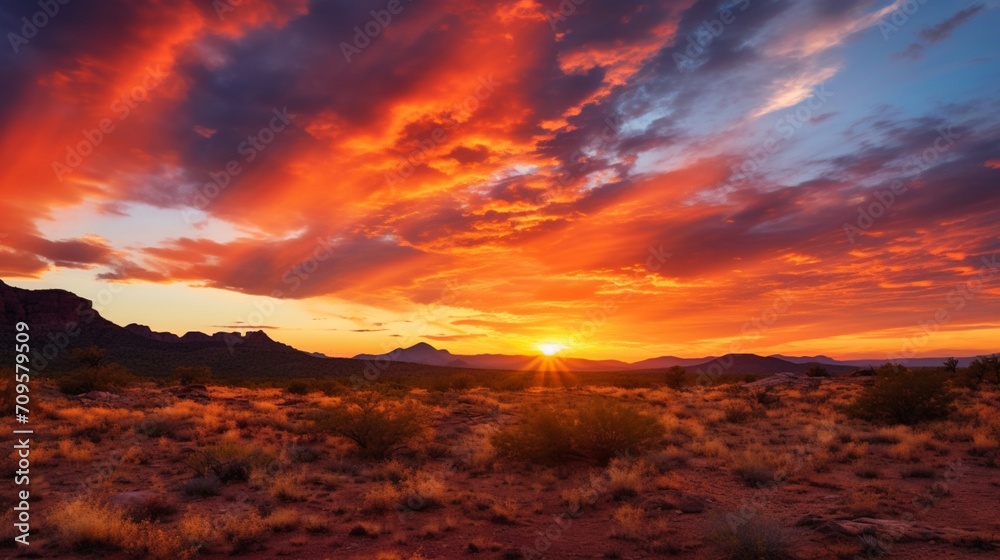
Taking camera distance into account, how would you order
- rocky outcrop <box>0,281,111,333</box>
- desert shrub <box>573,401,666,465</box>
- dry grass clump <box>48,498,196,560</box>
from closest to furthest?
dry grass clump <box>48,498,196,560</box> → desert shrub <box>573,401,666,465</box> → rocky outcrop <box>0,281,111,333</box>

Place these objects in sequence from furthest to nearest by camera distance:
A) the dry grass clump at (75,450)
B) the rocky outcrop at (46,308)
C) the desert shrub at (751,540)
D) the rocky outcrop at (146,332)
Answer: the rocky outcrop at (146,332) < the rocky outcrop at (46,308) < the dry grass clump at (75,450) < the desert shrub at (751,540)

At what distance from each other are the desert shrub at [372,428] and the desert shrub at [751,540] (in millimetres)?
11427

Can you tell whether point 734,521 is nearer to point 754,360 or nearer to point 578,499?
point 578,499

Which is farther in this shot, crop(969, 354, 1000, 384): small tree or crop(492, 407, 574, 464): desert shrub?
crop(969, 354, 1000, 384): small tree

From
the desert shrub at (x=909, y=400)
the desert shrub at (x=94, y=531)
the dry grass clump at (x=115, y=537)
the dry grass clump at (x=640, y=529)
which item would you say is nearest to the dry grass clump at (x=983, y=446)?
the desert shrub at (x=909, y=400)

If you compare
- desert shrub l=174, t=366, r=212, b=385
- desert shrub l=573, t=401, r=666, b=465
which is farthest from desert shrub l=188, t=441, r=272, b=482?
desert shrub l=174, t=366, r=212, b=385

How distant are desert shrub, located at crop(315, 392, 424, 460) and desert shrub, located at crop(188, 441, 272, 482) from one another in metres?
3.05

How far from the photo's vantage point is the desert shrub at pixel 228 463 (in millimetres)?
14164

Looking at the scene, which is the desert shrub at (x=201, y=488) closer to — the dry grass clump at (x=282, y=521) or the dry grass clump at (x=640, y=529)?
the dry grass clump at (x=282, y=521)

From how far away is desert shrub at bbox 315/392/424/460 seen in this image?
57.3 feet

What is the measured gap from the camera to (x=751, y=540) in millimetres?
8367

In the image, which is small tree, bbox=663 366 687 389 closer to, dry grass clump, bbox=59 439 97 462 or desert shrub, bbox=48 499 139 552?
dry grass clump, bbox=59 439 97 462

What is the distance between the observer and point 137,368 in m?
68.3

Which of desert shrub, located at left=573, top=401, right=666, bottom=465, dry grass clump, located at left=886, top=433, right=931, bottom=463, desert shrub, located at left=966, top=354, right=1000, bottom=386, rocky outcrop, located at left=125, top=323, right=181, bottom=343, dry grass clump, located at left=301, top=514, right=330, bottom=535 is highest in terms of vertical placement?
rocky outcrop, located at left=125, top=323, right=181, bottom=343
